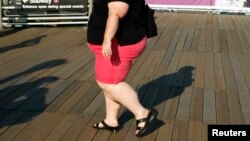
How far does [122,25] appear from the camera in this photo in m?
3.77

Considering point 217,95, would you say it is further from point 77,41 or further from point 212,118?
point 77,41

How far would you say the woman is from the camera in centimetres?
360

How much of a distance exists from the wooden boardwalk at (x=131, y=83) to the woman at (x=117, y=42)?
1.49 ft

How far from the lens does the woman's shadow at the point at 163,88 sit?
185 inches

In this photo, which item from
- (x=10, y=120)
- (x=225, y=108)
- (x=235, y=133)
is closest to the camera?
(x=235, y=133)

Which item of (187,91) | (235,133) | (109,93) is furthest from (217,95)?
(109,93)

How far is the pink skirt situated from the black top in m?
0.05

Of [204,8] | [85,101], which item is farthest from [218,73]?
[204,8]

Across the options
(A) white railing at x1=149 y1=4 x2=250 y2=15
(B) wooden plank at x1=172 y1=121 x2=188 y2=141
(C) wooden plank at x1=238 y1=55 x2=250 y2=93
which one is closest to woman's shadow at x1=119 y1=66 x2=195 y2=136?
(B) wooden plank at x1=172 y1=121 x2=188 y2=141

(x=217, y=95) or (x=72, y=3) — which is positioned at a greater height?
(x=72, y=3)

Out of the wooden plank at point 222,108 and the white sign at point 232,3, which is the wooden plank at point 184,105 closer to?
the wooden plank at point 222,108

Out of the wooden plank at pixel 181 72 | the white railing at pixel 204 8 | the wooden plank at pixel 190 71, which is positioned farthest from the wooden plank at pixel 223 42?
the white railing at pixel 204 8

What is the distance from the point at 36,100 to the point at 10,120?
0.69 metres

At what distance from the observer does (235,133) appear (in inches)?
153
